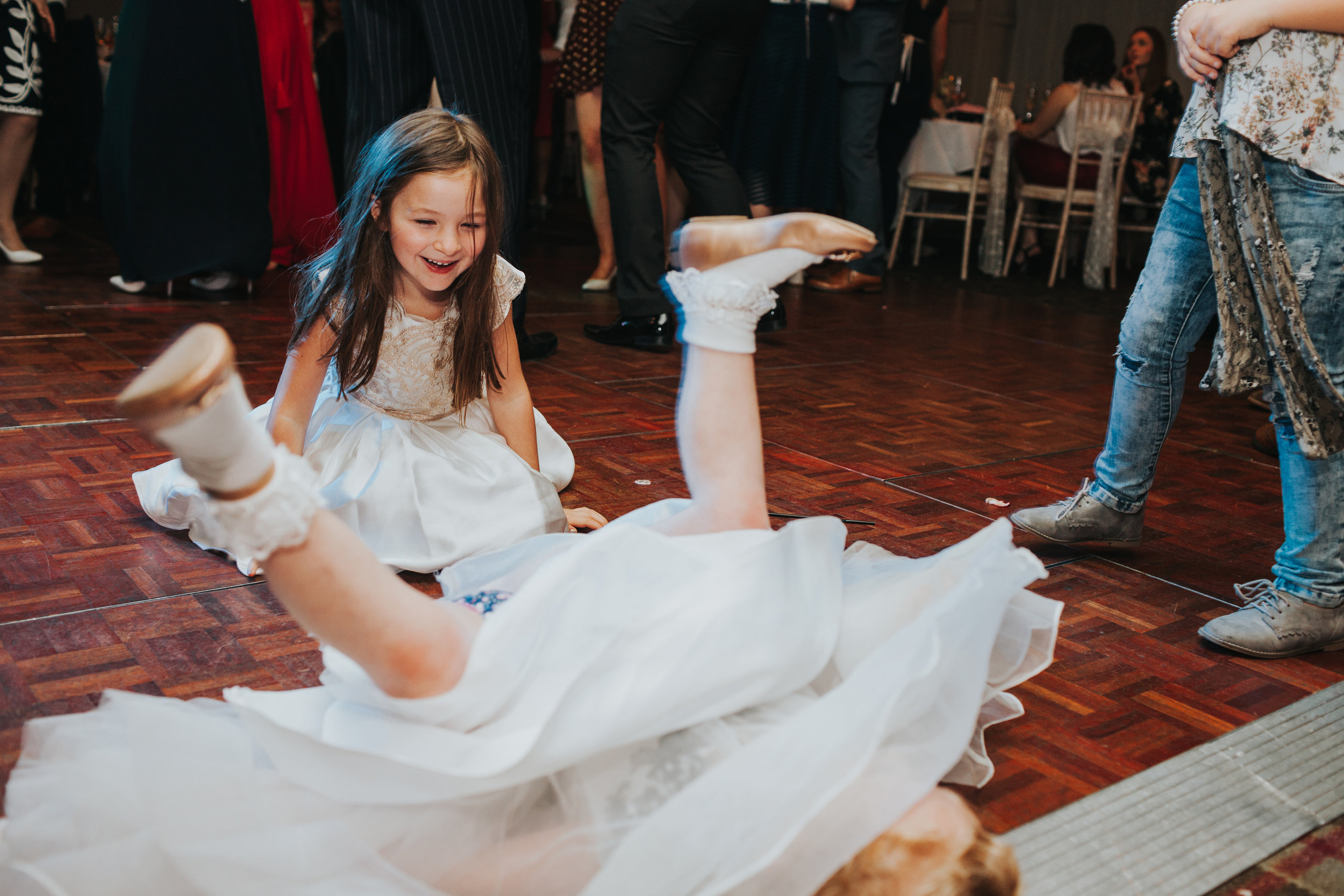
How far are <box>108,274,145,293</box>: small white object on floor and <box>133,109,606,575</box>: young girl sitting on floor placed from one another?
1871 millimetres

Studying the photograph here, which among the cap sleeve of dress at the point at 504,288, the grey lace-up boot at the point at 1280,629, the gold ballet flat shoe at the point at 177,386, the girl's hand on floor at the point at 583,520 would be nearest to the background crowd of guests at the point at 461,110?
the cap sleeve of dress at the point at 504,288

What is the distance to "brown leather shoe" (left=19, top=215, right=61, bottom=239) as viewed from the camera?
4.38m

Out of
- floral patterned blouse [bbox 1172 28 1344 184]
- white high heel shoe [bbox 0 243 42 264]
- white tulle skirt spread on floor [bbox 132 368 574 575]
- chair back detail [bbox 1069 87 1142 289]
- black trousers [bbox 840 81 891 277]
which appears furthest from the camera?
chair back detail [bbox 1069 87 1142 289]

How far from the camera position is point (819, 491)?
199 centimetres

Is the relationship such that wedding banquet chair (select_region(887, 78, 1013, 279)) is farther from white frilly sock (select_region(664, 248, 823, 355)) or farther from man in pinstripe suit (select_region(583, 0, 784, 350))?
white frilly sock (select_region(664, 248, 823, 355))

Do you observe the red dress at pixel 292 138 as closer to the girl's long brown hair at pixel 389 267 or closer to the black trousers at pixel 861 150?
the girl's long brown hair at pixel 389 267

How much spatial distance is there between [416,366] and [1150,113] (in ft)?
15.2

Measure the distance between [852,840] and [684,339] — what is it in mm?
570

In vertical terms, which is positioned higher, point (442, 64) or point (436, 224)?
point (442, 64)

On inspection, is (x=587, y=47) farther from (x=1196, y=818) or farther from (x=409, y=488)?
(x=1196, y=818)

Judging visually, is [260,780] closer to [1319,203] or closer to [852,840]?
[852,840]

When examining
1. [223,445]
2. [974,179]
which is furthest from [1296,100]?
[974,179]

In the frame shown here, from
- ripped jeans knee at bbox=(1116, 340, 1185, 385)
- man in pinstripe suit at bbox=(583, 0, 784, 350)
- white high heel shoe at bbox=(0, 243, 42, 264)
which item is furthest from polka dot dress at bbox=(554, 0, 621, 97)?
ripped jeans knee at bbox=(1116, 340, 1185, 385)

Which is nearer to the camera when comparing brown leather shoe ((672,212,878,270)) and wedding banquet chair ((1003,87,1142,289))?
brown leather shoe ((672,212,878,270))
